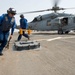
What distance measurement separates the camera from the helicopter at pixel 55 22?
26922 millimetres

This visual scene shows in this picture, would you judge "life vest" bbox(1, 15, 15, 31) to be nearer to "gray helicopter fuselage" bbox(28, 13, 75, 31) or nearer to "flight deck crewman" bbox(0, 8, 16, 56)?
"flight deck crewman" bbox(0, 8, 16, 56)

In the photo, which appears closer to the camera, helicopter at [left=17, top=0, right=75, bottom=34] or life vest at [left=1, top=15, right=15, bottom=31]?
life vest at [left=1, top=15, right=15, bottom=31]

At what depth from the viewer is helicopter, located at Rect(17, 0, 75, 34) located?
26.9 metres

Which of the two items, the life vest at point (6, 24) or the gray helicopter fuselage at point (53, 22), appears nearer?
the life vest at point (6, 24)

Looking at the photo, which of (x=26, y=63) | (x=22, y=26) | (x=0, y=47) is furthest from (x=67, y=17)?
(x=26, y=63)

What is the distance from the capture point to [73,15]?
90.3 ft

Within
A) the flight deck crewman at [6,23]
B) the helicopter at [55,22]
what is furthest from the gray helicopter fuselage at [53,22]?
the flight deck crewman at [6,23]

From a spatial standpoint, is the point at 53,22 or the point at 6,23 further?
the point at 53,22

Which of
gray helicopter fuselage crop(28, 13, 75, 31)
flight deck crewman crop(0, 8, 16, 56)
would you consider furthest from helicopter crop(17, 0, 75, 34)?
flight deck crewman crop(0, 8, 16, 56)

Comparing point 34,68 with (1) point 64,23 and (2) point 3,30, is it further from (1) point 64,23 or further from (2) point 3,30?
(1) point 64,23

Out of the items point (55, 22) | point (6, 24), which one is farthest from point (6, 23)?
point (55, 22)

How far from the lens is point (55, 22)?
88.2 feet

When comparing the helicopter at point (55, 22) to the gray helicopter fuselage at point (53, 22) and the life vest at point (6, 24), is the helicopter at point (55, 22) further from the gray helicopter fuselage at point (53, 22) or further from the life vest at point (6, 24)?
the life vest at point (6, 24)

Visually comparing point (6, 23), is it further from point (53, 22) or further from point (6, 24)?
point (53, 22)
